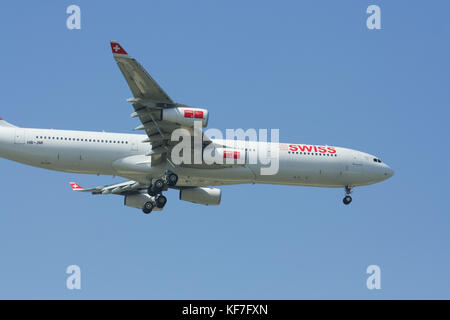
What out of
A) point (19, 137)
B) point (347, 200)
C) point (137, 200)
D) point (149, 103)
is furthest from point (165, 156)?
point (347, 200)

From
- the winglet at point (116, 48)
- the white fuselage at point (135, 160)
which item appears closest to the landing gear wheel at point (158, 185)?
the white fuselage at point (135, 160)

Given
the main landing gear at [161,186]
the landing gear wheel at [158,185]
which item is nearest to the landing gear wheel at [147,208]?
the main landing gear at [161,186]

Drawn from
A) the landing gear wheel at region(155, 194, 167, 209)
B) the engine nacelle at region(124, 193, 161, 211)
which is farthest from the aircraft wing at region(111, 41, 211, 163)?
the engine nacelle at region(124, 193, 161, 211)

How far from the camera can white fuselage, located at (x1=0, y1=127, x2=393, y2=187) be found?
38.2 metres

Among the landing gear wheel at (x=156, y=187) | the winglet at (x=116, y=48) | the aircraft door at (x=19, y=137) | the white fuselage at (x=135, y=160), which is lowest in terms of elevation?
the landing gear wheel at (x=156, y=187)

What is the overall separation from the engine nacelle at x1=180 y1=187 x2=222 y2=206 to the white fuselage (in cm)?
277

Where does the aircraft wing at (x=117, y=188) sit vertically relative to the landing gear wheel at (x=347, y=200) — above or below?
above

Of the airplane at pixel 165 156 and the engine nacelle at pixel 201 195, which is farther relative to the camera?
the engine nacelle at pixel 201 195

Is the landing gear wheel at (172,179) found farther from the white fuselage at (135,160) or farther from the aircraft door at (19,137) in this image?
the aircraft door at (19,137)

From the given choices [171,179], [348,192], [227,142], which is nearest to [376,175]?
[348,192]

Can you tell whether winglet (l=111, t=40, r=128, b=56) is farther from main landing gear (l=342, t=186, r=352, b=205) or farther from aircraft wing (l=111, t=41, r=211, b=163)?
main landing gear (l=342, t=186, r=352, b=205)

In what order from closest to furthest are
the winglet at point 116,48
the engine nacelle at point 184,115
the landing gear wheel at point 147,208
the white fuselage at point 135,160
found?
the winglet at point 116,48
the engine nacelle at point 184,115
the white fuselage at point 135,160
the landing gear wheel at point 147,208

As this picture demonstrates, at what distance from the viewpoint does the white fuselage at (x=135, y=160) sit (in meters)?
38.2

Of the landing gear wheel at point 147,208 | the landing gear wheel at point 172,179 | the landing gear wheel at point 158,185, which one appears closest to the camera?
the landing gear wheel at point 172,179
